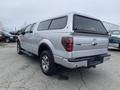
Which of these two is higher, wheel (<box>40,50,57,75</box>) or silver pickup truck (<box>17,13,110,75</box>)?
silver pickup truck (<box>17,13,110,75</box>)

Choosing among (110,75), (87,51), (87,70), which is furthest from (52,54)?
(110,75)

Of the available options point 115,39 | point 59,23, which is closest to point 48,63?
point 59,23

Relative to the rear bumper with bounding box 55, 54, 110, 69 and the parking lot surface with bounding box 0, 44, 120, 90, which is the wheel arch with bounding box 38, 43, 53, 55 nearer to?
the rear bumper with bounding box 55, 54, 110, 69

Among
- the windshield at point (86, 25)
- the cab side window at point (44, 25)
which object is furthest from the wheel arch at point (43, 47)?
the windshield at point (86, 25)

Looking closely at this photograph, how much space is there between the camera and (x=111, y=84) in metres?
3.84

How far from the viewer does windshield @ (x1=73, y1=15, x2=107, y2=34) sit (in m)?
3.72

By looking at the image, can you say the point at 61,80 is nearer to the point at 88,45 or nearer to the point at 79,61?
the point at 79,61

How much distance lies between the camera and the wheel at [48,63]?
411cm

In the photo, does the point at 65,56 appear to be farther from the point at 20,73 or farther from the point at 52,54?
the point at 20,73

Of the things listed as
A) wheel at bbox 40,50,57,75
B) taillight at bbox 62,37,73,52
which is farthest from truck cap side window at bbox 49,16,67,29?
wheel at bbox 40,50,57,75

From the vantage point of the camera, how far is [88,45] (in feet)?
12.2

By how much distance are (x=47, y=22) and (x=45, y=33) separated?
563 millimetres

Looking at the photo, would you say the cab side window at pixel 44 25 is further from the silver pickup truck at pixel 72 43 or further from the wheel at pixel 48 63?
the wheel at pixel 48 63

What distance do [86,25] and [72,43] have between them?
113 centimetres
